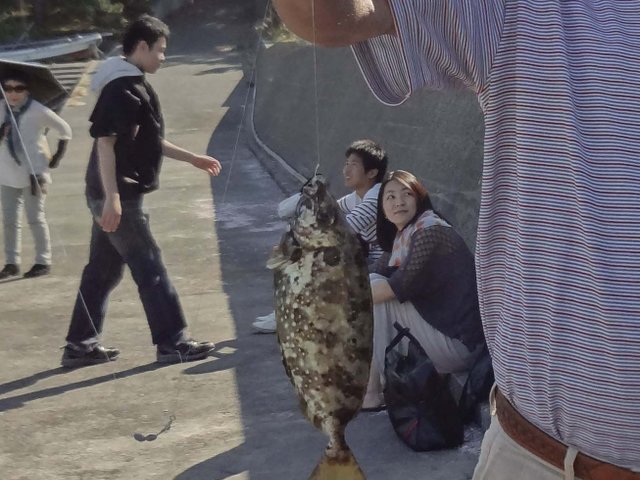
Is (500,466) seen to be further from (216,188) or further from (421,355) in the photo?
(216,188)

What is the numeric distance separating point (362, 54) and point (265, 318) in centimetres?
528

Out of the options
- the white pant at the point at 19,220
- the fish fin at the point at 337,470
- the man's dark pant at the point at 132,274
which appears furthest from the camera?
the white pant at the point at 19,220

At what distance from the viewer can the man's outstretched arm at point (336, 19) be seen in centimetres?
193

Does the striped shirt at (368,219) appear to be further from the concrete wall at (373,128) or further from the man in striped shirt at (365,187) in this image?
the concrete wall at (373,128)

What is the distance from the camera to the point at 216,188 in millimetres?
13602

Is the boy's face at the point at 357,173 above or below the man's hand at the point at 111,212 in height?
above

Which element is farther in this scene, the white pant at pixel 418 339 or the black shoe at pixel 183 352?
the black shoe at pixel 183 352

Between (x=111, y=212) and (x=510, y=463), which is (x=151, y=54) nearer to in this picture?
(x=111, y=212)

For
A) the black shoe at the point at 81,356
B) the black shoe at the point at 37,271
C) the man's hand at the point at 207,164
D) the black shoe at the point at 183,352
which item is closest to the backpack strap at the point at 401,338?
the man's hand at the point at 207,164

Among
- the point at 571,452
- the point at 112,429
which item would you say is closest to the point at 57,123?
the point at 112,429

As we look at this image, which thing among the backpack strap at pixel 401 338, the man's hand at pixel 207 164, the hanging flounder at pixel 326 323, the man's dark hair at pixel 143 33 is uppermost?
the man's dark hair at pixel 143 33

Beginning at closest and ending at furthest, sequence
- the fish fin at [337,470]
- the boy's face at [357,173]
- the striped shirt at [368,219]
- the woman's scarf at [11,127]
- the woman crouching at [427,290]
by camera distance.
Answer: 1. the fish fin at [337,470]
2. the woman crouching at [427,290]
3. the striped shirt at [368,219]
4. the boy's face at [357,173]
5. the woman's scarf at [11,127]

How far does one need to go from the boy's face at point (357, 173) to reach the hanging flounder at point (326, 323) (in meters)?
4.12

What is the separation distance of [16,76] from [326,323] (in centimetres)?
659
